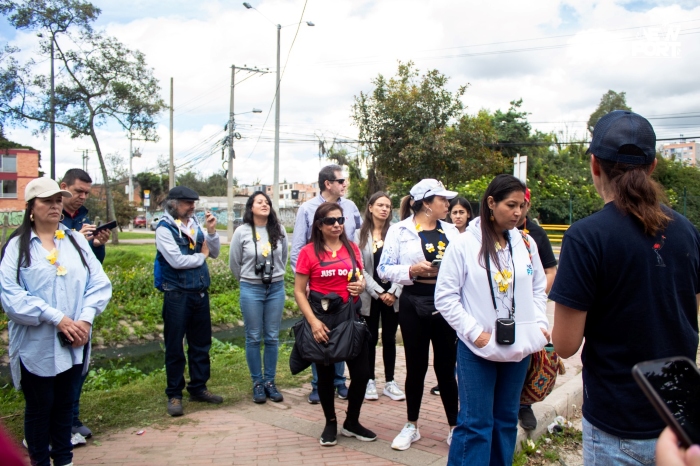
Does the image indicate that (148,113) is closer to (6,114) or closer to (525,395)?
(6,114)

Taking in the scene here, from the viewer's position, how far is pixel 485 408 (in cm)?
323

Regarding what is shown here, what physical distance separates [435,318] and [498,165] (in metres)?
19.4

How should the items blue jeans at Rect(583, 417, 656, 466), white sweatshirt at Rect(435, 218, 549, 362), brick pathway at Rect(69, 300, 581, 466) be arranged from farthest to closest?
brick pathway at Rect(69, 300, 581, 466), white sweatshirt at Rect(435, 218, 549, 362), blue jeans at Rect(583, 417, 656, 466)

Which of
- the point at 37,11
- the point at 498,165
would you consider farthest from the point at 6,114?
the point at 498,165

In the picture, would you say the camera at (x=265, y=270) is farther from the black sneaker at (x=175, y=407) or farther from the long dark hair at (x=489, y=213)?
the long dark hair at (x=489, y=213)

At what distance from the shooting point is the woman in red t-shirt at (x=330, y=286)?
4340 millimetres

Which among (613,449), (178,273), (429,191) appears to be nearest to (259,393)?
(178,273)

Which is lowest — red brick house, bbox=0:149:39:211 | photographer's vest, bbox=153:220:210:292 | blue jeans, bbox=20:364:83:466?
blue jeans, bbox=20:364:83:466

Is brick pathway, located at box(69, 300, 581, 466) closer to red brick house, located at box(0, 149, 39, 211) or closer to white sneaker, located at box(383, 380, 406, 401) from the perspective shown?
white sneaker, located at box(383, 380, 406, 401)

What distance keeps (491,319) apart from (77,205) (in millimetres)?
3703

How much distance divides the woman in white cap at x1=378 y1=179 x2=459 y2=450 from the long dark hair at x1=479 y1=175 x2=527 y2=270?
919 mm

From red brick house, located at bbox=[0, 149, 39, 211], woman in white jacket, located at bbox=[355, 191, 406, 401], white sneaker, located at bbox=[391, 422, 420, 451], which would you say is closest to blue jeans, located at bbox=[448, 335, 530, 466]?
white sneaker, located at bbox=[391, 422, 420, 451]

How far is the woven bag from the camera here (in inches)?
146

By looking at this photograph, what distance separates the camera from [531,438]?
444 centimetres
